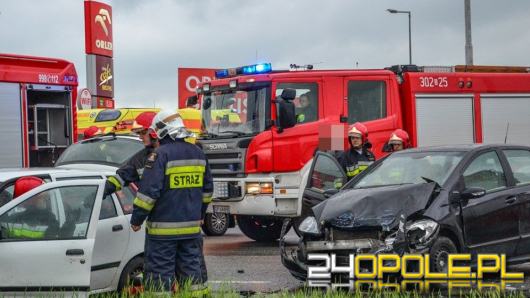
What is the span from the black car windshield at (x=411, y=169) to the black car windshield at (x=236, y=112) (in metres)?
3.21

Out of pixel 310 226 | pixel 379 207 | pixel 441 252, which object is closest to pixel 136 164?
pixel 310 226

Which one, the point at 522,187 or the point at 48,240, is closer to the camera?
the point at 48,240

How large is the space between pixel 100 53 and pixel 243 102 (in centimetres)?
2480

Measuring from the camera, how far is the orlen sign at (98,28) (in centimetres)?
3478

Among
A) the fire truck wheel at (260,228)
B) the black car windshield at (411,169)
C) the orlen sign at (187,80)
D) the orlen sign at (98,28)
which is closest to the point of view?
the black car windshield at (411,169)

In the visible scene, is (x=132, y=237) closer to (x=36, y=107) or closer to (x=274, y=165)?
(x=274, y=165)

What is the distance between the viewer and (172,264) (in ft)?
22.1

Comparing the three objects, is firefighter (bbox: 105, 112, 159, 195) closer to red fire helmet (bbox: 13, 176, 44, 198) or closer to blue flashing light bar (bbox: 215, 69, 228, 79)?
red fire helmet (bbox: 13, 176, 44, 198)

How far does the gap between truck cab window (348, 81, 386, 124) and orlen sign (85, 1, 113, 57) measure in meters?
24.1

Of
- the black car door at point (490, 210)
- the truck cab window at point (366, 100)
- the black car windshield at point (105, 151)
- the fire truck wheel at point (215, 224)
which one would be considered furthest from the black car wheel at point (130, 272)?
the fire truck wheel at point (215, 224)

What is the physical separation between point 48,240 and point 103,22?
3035 cm

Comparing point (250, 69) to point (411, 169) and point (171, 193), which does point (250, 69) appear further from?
point (171, 193)

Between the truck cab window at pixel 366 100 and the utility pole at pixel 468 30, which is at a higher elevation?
the utility pole at pixel 468 30

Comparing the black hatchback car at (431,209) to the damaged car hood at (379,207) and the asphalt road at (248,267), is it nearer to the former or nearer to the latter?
the damaged car hood at (379,207)
